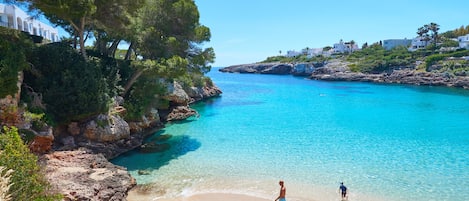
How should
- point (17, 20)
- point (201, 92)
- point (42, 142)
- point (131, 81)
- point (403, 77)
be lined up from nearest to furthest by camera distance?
point (42, 142) → point (131, 81) → point (17, 20) → point (201, 92) → point (403, 77)

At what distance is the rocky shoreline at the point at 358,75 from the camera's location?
76.6 m

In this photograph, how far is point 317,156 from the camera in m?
20.2

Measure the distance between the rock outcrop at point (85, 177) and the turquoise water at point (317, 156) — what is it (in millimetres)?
1790

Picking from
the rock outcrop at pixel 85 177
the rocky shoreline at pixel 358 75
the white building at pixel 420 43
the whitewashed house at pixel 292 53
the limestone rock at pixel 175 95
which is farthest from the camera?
the whitewashed house at pixel 292 53

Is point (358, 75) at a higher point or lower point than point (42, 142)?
higher

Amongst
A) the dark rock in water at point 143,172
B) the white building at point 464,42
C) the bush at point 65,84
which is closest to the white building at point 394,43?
the white building at point 464,42

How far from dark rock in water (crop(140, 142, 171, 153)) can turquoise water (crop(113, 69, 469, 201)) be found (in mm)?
587

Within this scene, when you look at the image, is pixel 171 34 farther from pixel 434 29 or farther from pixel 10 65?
pixel 434 29

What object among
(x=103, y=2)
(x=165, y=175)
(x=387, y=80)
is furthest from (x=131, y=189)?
(x=387, y=80)

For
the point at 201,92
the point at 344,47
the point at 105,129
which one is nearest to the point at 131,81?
the point at 105,129

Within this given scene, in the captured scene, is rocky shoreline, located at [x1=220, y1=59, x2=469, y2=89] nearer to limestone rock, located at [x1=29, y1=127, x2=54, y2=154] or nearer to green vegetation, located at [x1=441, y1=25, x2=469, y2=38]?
green vegetation, located at [x1=441, y1=25, x2=469, y2=38]

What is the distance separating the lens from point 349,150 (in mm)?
21750

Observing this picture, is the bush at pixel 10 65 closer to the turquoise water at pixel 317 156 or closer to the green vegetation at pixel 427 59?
the turquoise water at pixel 317 156

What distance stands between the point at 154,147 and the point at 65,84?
690 centimetres
